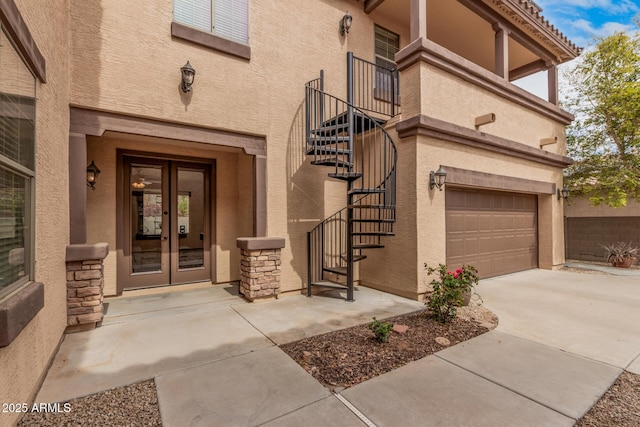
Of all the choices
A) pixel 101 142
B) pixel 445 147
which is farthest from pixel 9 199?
pixel 445 147

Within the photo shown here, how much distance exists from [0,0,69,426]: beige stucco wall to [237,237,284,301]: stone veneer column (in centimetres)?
218

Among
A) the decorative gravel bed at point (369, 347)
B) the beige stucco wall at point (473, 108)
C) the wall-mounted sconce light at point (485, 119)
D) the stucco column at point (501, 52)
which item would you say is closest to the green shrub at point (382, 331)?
the decorative gravel bed at point (369, 347)

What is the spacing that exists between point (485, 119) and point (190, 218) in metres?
5.79

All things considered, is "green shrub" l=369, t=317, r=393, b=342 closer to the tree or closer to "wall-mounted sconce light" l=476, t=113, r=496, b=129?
"wall-mounted sconce light" l=476, t=113, r=496, b=129

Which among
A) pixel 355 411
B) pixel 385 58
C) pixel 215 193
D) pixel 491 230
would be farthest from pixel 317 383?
pixel 385 58

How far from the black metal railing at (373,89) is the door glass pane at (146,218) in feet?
13.2

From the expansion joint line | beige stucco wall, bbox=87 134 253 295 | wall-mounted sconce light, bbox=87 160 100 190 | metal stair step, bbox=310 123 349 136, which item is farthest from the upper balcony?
wall-mounted sconce light, bbox=87 160 100 190

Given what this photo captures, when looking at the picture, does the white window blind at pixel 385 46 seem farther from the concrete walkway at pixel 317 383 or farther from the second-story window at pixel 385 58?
the concrete walkway at pixel 317 383

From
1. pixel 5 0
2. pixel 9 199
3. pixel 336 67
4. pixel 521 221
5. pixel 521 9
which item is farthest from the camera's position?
pixel 521 221

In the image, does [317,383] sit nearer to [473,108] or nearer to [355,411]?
[355,411]

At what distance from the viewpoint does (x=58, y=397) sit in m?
2.22

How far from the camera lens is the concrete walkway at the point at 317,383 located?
81.5 inches

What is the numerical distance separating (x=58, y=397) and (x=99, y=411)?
1.49 feet

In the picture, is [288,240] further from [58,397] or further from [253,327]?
[58,397]
